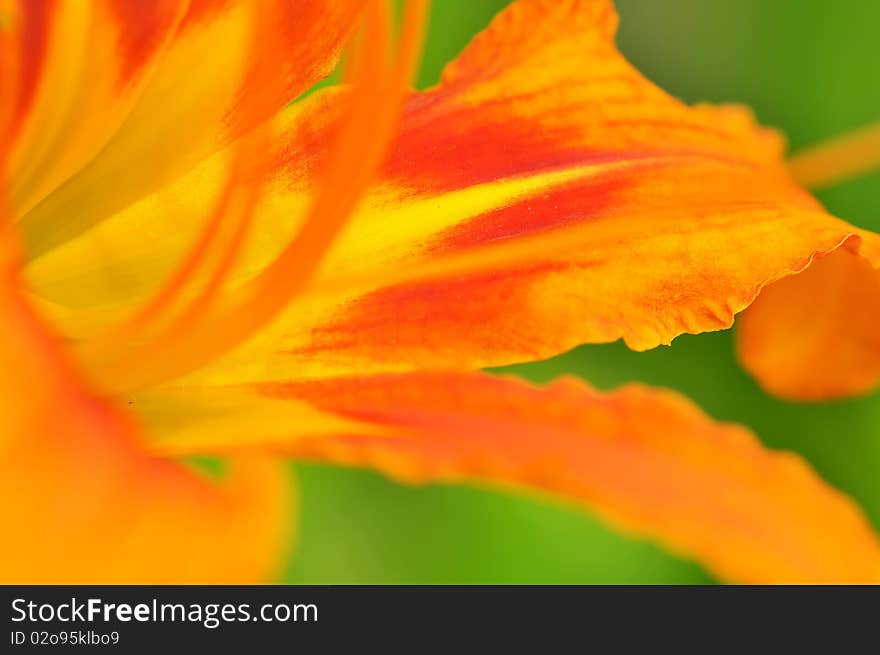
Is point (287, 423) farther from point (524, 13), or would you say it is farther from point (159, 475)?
point (524, 13)

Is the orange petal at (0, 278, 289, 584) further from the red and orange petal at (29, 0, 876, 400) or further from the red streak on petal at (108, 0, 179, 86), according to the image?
the red streak on petal at (108, 0, 179, 86)

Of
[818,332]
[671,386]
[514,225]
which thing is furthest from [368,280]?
[671,386]

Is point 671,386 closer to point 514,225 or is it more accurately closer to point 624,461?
point 514,225

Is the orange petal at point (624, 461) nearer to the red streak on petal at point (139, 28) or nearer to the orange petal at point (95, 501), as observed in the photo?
the orange petal at point (95, 501)

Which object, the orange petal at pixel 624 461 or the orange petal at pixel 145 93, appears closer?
the orange petal at pixel 624 461

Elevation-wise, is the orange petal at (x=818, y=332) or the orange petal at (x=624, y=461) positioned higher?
the orange petal at (x=818, y=332)

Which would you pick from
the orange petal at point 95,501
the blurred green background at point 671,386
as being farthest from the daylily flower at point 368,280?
the blurred green background at point 671,386
